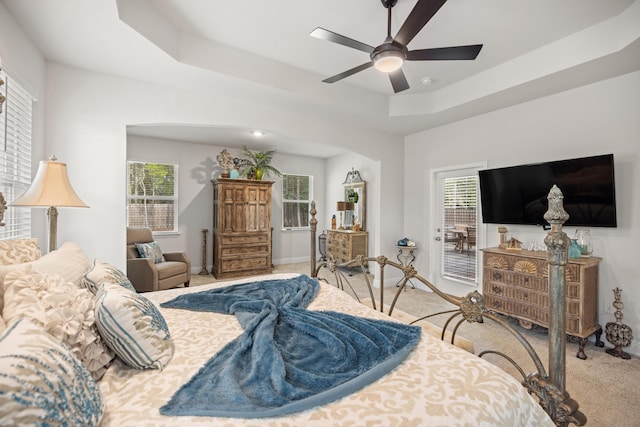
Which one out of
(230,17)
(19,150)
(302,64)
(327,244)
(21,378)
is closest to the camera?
(21,378)

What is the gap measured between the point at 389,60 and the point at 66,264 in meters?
2.38

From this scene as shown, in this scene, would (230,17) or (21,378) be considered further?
(230,17)

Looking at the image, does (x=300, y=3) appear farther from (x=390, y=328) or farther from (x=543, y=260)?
(x=543, y=260)

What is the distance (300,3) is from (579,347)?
3.85m

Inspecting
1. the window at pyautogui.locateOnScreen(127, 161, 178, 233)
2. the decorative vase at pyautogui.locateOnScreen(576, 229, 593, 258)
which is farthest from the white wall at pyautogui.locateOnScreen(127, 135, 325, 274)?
the decorative vase at pyautogui.locateOnScreen(576, 229, 593, 258)

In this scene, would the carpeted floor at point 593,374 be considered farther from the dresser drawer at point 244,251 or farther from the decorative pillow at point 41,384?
the dresser drawer at point 244,251

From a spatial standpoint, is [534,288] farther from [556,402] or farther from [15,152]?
[15,152]

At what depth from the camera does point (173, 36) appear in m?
2.61

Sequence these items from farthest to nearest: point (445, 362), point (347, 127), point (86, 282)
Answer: point (347, 127)
point (86, 282)
point (445, 362)

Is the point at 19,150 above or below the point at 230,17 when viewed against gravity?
below

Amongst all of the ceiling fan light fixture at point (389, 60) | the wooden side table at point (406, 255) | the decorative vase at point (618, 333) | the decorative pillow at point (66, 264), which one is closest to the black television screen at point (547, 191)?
the decorative vase at point (618, 333)

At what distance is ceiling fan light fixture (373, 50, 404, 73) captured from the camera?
2142mm

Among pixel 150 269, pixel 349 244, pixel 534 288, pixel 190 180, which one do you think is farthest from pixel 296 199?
pixel 534 288

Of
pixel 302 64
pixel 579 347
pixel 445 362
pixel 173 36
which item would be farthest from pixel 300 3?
pixel 579 347
